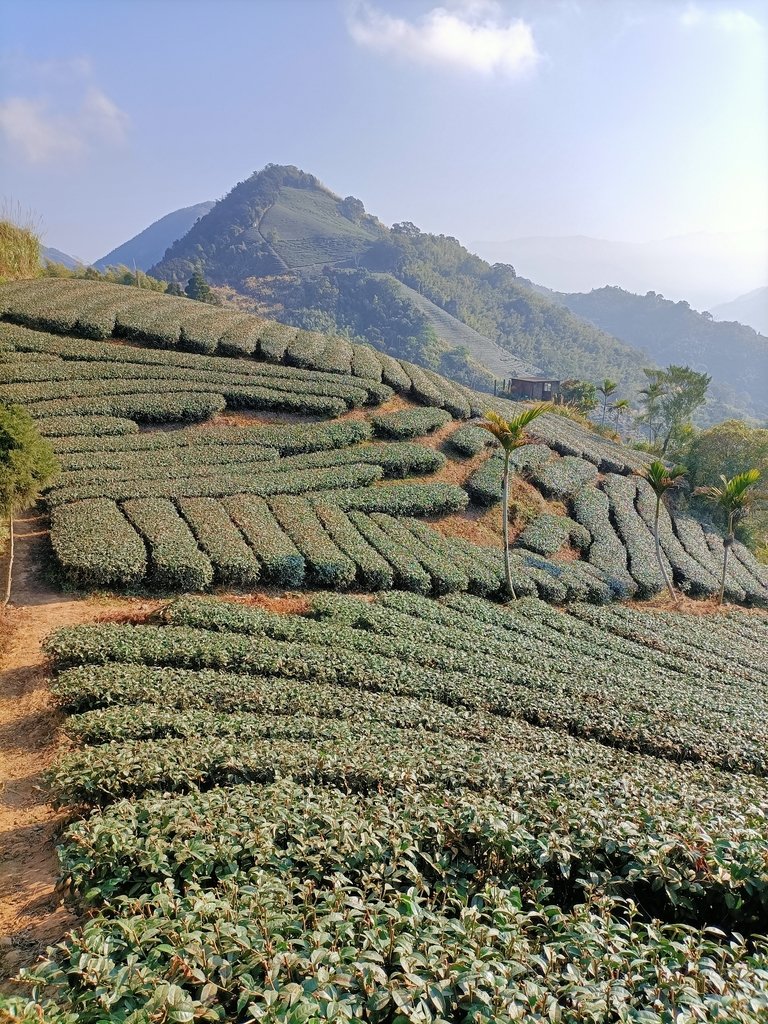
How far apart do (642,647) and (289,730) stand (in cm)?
1043

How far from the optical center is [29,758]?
766 cm

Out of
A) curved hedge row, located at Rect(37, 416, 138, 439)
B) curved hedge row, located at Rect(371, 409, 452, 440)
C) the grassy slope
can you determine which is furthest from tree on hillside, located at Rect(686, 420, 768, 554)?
the grassy slope

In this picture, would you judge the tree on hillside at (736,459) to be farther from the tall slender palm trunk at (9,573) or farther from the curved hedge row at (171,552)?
the tall slender palm trunk at (9,573)

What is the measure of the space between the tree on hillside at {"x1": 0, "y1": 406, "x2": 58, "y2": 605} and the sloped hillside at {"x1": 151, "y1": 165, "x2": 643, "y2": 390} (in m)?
108

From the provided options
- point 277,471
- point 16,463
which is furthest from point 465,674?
point 277,471

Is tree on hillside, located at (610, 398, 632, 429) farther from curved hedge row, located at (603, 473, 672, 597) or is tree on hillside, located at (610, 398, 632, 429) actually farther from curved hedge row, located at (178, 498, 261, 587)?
curved hedge row, located at (178, 498, 261, 587)

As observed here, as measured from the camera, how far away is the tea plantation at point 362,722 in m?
3.28

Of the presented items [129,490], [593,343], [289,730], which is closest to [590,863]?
[289,730]

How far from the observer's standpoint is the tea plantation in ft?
10.8

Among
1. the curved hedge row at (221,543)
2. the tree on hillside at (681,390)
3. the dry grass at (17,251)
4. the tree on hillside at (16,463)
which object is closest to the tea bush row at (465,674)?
the curved hedge row at (221,543)

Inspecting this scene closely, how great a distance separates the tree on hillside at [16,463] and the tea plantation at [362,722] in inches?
51.8

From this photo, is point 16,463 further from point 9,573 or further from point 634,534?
point 634,534

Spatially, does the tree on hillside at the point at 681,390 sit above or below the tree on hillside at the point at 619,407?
above

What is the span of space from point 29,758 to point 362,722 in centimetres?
433
